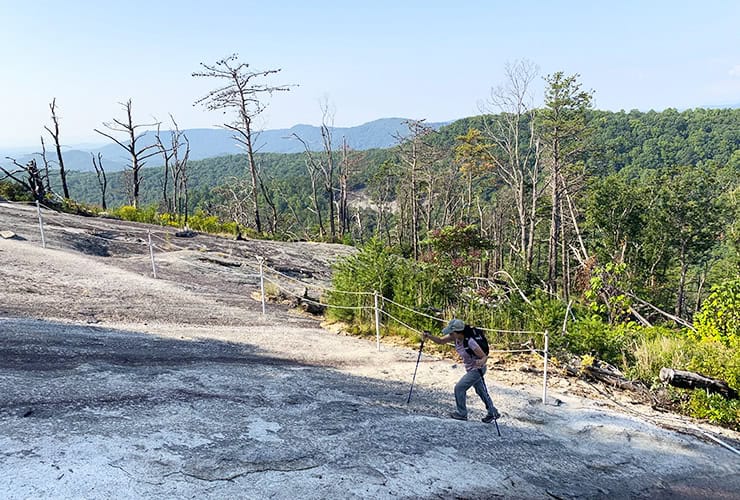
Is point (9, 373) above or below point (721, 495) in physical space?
above

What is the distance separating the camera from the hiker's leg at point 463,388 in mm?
6797

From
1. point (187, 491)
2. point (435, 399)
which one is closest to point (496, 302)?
point (435, 399)

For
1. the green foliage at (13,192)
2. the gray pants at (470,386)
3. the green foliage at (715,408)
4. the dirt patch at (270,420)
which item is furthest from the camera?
the green foliage at (13,192)

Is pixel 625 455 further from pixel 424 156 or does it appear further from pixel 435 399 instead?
pixel 424 156

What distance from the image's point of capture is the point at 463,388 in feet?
22.6

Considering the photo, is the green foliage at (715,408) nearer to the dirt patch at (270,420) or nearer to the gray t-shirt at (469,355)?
the dirt patch at (270,420)

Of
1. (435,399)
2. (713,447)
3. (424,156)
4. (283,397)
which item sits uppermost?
(424,156)

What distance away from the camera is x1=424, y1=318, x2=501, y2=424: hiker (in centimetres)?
671

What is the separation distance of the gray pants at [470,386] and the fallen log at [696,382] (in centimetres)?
417

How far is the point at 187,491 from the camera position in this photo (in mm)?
4258

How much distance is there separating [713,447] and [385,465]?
498 centimetres

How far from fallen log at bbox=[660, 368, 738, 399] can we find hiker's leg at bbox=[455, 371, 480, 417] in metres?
4.38

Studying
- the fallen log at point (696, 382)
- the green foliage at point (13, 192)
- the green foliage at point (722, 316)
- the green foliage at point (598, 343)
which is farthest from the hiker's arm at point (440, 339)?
the green foliage at point (13, 192)

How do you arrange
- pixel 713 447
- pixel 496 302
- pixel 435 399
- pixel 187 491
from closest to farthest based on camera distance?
pixel 187 491 < pixel 713 447 < pixel 435 399 < pixel 496 302
